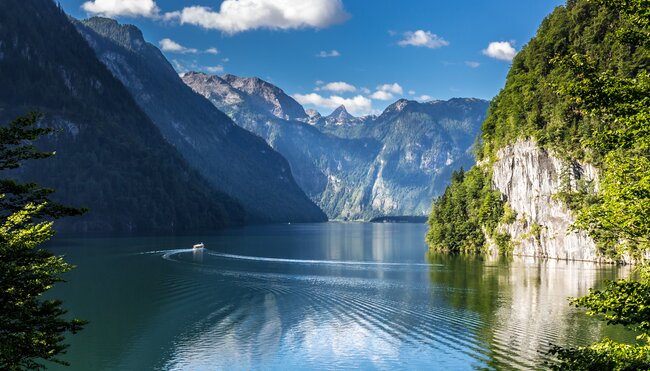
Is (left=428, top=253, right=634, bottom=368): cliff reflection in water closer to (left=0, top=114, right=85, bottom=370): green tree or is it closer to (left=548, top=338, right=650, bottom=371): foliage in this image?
(left=548, top=338, right=650, bottom=371): foliage

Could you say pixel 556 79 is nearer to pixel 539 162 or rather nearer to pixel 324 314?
pixel 539 162

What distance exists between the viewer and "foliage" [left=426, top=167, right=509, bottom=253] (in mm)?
120812

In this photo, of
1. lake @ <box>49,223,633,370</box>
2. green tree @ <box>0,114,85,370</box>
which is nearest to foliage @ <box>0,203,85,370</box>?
green tree @ <box>0,114,85,370</box>

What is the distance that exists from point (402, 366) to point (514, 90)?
105m

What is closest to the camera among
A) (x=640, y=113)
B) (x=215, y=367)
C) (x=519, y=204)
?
(x=640, y=113)

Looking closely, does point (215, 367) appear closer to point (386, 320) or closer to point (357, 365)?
point (357, 365)

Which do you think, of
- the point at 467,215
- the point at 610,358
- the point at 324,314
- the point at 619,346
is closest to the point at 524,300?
the point at 324,314

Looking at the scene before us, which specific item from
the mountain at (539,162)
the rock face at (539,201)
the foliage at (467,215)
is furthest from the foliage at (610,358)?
the foliage at (467,215)

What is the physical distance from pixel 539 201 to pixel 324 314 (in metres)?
70.1

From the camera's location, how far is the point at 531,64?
127375 millimetres

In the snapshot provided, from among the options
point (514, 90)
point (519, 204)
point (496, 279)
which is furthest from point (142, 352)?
point (514, 90)

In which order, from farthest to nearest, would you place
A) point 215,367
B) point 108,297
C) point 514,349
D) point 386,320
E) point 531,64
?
point 531,64 → point 108,297 → point 386,320 → point 514,349 → point 215,367

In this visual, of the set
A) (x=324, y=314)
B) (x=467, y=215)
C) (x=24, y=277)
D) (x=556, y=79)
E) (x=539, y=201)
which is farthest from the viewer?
(x=467, y=215)

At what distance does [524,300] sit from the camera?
202ft
